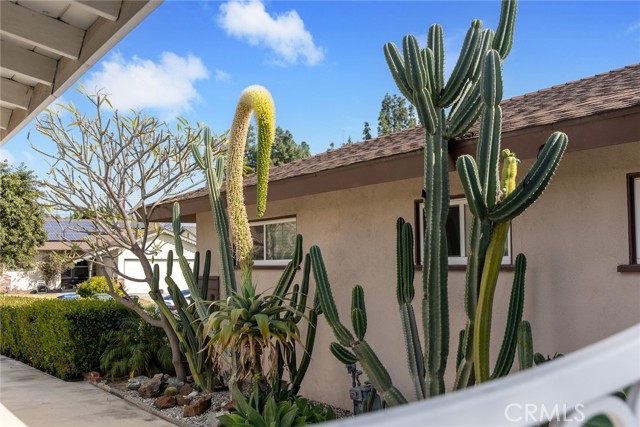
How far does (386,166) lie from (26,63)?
12.0 feet

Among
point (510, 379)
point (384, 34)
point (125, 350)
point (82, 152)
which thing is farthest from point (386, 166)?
point (384, 34)

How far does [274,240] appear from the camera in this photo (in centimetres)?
999

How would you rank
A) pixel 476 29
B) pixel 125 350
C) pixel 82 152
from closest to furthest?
pixel 476 29 < pixel 125 350 < pixel 82 152

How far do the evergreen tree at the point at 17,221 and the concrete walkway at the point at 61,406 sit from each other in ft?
84.1

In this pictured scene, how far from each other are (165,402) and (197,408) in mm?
778

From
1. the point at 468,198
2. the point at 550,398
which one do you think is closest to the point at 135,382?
the point at 468,198

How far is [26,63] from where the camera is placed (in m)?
4.81

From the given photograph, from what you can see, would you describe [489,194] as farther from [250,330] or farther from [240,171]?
[240,171]

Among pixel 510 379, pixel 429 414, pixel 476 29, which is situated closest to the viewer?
pixel 429 414

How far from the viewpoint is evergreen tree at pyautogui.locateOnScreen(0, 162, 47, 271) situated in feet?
114

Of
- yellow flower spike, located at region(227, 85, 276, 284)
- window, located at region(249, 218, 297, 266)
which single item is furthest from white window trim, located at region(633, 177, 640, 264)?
window, located at region(249, 218, 297, 266)

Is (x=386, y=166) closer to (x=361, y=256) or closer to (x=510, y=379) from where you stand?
(x=361, y=256)

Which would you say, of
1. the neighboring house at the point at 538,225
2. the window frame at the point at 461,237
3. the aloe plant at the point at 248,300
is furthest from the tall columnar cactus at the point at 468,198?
the aloe plant at the point at 248,300

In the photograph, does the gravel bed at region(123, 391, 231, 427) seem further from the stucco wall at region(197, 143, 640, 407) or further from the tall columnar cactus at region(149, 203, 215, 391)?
the stucco wall at region(197, 143, 640, 407)
